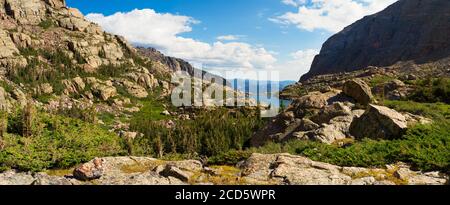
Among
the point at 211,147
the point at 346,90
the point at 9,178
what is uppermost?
the point at 346,90

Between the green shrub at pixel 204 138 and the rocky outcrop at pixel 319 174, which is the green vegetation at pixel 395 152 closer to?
the rocky outcrop at pixel 319 174

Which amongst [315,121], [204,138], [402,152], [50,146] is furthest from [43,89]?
[402,152]

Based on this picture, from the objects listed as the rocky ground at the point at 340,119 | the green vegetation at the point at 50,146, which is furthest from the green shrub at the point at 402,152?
the green vegetation at the point at 50,146

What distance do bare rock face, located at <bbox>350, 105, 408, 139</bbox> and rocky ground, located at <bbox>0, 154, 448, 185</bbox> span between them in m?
6.78

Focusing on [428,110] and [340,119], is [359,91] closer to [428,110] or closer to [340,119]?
[340,119]

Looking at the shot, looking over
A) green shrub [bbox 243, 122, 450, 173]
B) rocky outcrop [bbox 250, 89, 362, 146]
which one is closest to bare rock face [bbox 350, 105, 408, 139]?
green shrub [bbox 243, 122, 450, 173]

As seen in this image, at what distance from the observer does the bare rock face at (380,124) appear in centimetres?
2536

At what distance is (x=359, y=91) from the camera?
141 ft

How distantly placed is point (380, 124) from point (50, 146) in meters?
26.4
